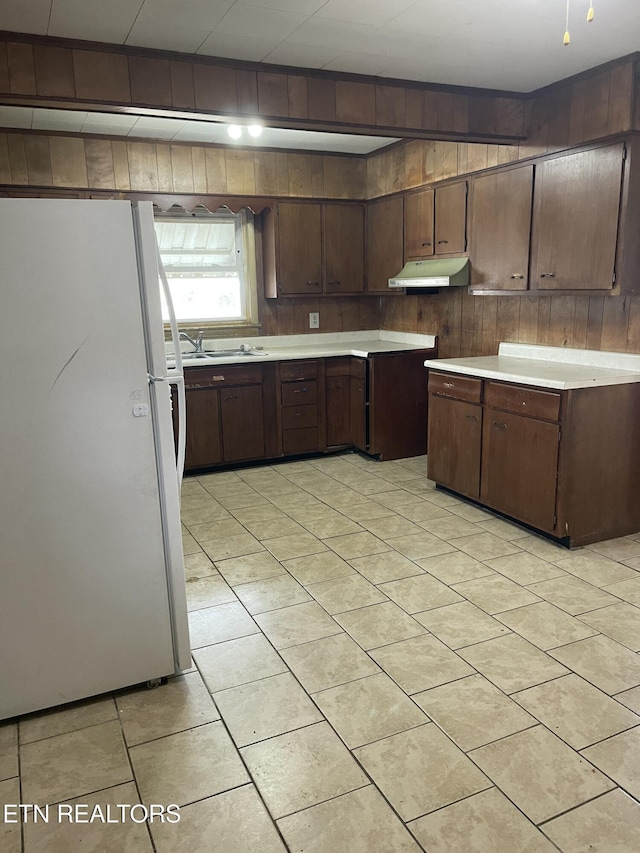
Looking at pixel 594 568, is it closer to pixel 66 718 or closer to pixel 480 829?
pixel 480 829

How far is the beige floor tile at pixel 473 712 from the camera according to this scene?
2.01 m

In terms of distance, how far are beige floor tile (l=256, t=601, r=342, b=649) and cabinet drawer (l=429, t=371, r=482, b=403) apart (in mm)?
1725

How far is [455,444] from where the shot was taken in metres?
4.12

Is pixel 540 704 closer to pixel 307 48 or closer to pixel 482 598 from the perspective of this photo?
pixel 482 598

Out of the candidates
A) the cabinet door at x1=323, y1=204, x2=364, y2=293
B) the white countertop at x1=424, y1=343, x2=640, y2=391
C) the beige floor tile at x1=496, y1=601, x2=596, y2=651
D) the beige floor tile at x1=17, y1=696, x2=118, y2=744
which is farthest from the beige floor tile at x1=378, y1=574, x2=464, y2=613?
the cabinet door at x1=323, y1=204, x2=364, y2=293

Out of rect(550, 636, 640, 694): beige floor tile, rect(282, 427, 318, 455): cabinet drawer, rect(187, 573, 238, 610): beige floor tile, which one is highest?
rect(282, 427, 318, 455): cabinet drawer

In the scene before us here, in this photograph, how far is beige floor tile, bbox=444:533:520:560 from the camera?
3.36m

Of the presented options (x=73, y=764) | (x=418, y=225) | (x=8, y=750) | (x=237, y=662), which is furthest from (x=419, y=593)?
(x=418, y=225)

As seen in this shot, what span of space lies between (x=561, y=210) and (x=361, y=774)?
10.0 ft

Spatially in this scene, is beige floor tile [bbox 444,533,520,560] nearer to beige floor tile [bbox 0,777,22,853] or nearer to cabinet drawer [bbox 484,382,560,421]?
cabinet drawer [bbox 484,382,560,421]

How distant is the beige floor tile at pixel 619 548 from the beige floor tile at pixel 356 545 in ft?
3.74

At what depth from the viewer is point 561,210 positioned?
355 cm

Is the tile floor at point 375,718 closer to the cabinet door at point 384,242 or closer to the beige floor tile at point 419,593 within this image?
the beige floor tile at point 419,593

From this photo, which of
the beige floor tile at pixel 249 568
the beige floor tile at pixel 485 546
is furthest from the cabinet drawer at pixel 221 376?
the beige floor tile at pixel 485 546
